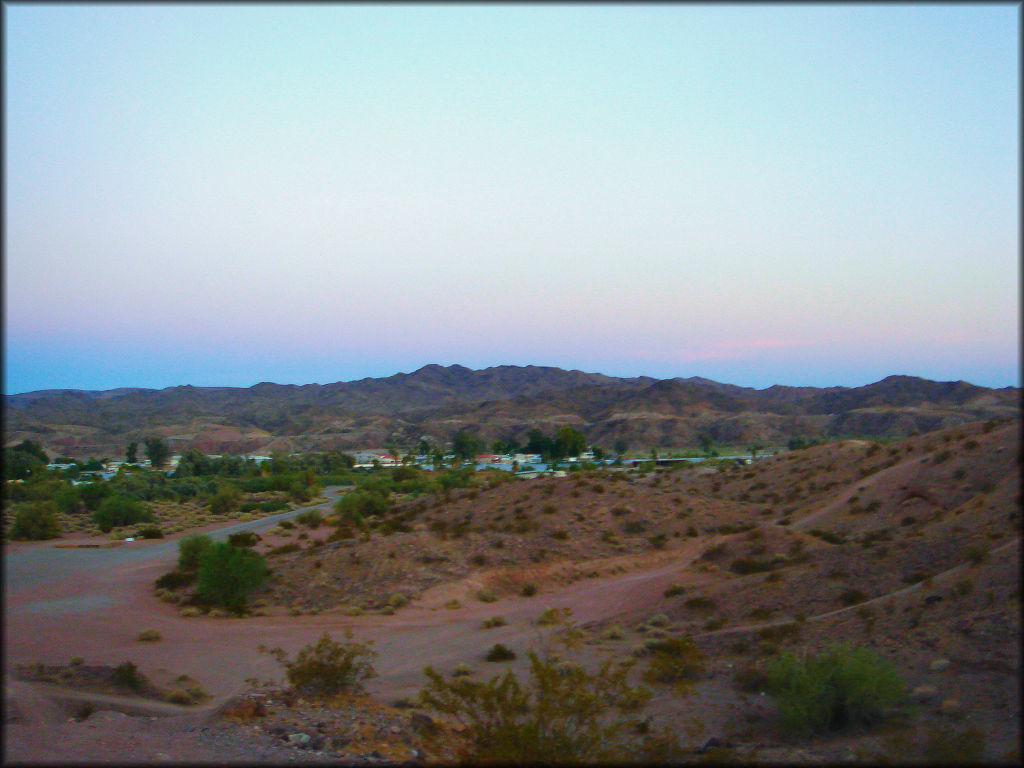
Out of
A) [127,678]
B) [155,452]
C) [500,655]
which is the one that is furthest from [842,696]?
[155,452]

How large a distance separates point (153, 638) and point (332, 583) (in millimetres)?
9257

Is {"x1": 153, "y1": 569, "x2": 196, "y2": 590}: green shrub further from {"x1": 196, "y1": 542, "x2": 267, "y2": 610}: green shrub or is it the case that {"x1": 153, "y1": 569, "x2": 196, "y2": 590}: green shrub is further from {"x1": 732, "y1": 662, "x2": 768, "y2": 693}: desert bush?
{"x1": 732, "y1": 662, "x2": 768, "y2": 693}: desert bush

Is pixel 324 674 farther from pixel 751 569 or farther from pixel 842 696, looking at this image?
pixel 751 569

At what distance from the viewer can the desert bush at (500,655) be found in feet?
65.0

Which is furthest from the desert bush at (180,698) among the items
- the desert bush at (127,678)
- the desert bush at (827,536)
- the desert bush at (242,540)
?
the desert bush at (827,536)

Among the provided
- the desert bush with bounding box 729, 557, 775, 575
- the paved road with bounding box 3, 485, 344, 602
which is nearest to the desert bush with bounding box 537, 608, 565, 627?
the desert bush with bounding box 729, 557, 775, 575

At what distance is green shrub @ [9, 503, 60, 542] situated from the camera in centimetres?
4003

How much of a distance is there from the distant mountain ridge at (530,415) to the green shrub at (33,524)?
3012 centimetres

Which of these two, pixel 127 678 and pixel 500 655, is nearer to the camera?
pixel 127 678

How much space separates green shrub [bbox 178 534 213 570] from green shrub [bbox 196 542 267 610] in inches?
142

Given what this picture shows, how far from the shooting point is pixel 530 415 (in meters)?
156

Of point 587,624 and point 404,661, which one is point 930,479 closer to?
point 587,624

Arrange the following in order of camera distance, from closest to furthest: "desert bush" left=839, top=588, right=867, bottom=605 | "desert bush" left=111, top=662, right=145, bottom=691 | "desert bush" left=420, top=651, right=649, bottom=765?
"desert bush" left=420, top=651, right=649, bottom=765
"desert bush" left=111, top=662, right=145, bottom=691
"desert bush" left=839, top=588, right=867, bottom=605

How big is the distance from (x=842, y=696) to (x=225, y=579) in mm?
24678
